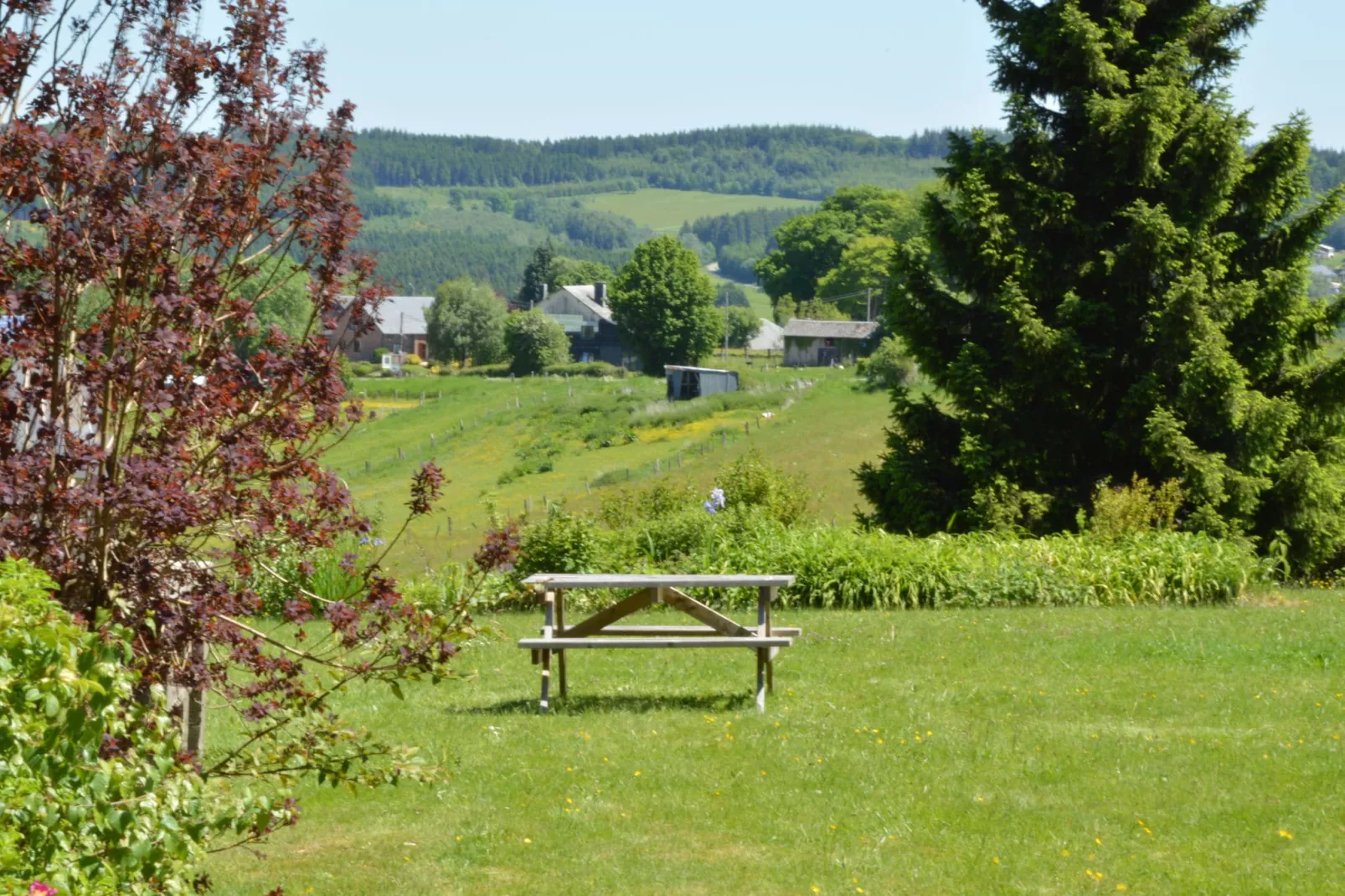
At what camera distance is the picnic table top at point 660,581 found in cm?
919

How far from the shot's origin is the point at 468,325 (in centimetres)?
10688

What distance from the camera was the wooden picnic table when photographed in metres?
9.08

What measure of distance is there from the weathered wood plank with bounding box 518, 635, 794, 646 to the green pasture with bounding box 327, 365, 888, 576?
22.1 m

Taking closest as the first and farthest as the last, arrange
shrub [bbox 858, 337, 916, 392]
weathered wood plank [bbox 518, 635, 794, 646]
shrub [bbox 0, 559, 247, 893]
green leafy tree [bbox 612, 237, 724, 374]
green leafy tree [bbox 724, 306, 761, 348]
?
shrub [bbox 0, 559, 247, 893] < weathered wood plank [bbox 518, 635, 794, 646] < shrub [bbox 858, 337, 916, 392] < green leafy tree [bbox 612, 237, 724, 374] < green leafy tree [bbox 724, 306, 761, 348]

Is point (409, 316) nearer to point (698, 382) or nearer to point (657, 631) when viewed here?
point (698, 382)

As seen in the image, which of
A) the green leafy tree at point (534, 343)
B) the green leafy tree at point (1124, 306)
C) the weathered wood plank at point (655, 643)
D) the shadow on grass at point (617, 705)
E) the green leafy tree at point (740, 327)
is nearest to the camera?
the weathered wood plank at point (655, 643)

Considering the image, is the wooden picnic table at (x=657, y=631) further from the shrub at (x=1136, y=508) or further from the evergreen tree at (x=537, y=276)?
the evergreen tree at (x=537, y=276)

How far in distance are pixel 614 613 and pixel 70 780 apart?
236 inches

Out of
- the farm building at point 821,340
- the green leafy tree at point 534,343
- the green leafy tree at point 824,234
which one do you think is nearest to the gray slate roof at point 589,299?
the green leafy tree at point 824,234

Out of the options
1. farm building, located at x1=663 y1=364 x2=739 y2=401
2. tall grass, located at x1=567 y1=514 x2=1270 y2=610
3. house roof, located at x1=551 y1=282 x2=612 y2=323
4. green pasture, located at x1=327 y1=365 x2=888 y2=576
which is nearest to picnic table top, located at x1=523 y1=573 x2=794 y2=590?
tall grass, located at x1=567 y1=514 x2=1270 y2=610

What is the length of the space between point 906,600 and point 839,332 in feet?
288

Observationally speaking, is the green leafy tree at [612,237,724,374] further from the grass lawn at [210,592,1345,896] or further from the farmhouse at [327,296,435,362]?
the grass lawn at [210,592,1345,896]

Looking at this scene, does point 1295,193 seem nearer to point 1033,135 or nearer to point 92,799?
point 1033,135

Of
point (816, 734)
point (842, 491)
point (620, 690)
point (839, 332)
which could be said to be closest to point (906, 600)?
point (620, 690)
